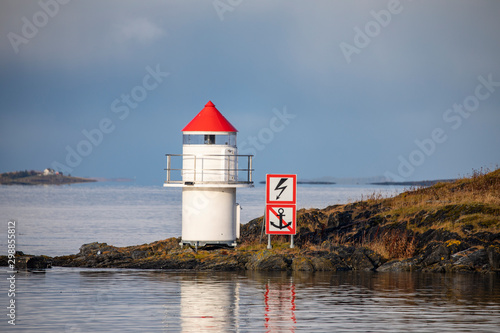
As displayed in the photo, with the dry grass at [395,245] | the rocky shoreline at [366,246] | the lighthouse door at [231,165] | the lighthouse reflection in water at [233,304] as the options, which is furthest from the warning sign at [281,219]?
the lighthouse reflection in water at [233,304]

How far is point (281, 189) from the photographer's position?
81.6ft

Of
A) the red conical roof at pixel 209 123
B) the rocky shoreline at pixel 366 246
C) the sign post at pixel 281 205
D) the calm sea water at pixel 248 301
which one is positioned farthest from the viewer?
the red conical roof at pixel 209 123

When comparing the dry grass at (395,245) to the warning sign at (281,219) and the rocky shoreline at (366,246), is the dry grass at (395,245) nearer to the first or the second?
the rocky shoreline at (366,246)

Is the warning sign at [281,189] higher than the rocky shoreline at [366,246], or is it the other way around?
the warning sign at [281,189]

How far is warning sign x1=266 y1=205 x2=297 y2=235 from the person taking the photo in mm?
24766

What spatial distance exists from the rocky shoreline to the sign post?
695mm

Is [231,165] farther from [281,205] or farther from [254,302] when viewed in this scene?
[254,302]

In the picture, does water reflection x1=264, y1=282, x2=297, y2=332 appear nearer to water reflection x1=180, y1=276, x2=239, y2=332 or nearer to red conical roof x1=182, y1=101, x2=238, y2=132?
water reflection x1=180, y1=276, x2=239, y2=332

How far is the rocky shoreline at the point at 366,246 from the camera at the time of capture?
22.7m

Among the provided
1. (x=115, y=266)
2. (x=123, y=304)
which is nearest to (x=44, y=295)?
(x=123, y=304)

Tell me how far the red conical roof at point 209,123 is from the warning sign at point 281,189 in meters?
2.31

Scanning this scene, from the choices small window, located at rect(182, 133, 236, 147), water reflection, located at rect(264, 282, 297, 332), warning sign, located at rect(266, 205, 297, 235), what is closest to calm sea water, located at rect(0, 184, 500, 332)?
water reflection, located at rect(264, 282, 297, 332)

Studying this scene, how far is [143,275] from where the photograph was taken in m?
21.7

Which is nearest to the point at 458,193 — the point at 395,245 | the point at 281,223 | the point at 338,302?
the point at 395,245
